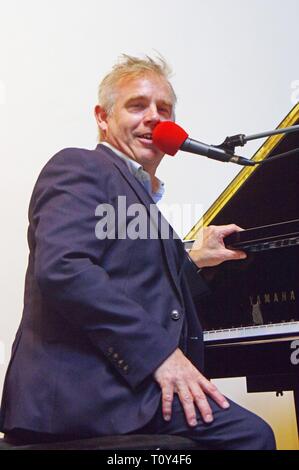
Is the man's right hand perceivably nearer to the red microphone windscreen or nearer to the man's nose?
the red microphone windscreen

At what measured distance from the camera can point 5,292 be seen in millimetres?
2311

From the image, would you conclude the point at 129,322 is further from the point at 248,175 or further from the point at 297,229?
the point at 248,175

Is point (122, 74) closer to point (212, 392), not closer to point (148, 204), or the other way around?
point (148, 204)

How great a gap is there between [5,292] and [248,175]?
99cm

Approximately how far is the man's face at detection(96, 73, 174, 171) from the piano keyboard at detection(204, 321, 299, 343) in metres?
Answer: 0.46

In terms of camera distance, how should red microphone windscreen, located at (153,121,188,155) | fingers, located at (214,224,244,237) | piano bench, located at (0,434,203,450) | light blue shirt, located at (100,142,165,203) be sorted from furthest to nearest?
fingers, located at (214,224,244,237) < light blue shirt, located at (100,142,165,203) < red microphone windscreen, located at (153,121,188,155) < piano bench, located at (0,434,203,450)

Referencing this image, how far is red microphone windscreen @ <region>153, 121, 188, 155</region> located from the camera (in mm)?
1385

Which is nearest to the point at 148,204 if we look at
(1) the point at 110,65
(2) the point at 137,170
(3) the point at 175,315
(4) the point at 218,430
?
(2) the point at 137,170

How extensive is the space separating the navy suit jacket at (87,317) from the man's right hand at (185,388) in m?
0.02

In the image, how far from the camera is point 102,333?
1.19 m

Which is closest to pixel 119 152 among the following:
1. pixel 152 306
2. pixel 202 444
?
pixel 152 306

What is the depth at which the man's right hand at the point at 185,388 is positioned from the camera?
1157mm

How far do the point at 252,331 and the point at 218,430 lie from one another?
463mm

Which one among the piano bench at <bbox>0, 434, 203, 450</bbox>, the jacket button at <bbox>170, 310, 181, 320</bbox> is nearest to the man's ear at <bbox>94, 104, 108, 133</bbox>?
the jacket button at <bbox>170, 310, 181, 320</bbox>
